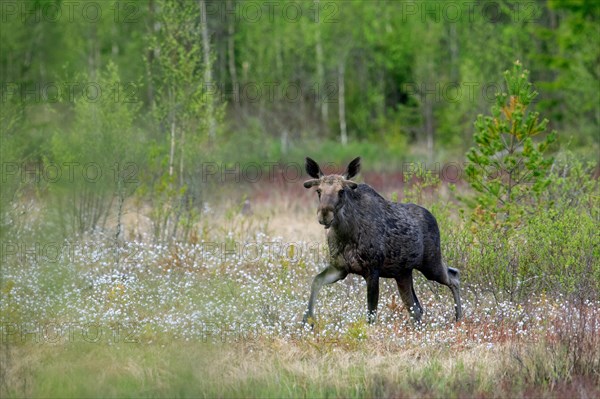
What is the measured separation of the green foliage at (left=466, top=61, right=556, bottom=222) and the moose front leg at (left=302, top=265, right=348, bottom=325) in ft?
12.3

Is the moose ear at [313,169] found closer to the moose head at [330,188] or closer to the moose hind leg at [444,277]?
the moose head at [330,188]

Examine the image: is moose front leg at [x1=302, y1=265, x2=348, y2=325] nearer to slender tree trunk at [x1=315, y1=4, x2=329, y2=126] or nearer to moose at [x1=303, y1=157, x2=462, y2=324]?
moose at [x1=303, y1=157, x2=462, y2=324]

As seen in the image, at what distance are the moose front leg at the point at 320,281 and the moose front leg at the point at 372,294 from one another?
0.30m

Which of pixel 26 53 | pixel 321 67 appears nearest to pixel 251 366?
pixel 26 53

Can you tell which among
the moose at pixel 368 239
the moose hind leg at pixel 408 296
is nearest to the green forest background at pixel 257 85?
the moose at pixel 368 239

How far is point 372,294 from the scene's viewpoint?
1006 cm

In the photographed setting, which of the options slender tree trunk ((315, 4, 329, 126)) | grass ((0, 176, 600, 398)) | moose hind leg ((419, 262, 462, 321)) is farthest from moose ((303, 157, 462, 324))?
slender tree trunk ((315, 4, 329, 126))

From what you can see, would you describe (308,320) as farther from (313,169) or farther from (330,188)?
(313,169)

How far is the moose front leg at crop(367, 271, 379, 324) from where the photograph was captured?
394 inches

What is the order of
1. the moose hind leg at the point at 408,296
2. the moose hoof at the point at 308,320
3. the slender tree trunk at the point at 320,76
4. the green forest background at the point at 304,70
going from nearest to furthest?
the moose hoof at the point at 308,320
the moose hind leg at the point at 408,296
the green forest background at the point at 304,70
the slender tree trunk at the point at 320,76

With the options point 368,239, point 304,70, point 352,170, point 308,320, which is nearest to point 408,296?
point 368,239

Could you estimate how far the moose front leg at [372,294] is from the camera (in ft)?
32.8

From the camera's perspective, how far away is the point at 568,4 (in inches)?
1214

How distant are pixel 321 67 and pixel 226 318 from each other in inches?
1176
